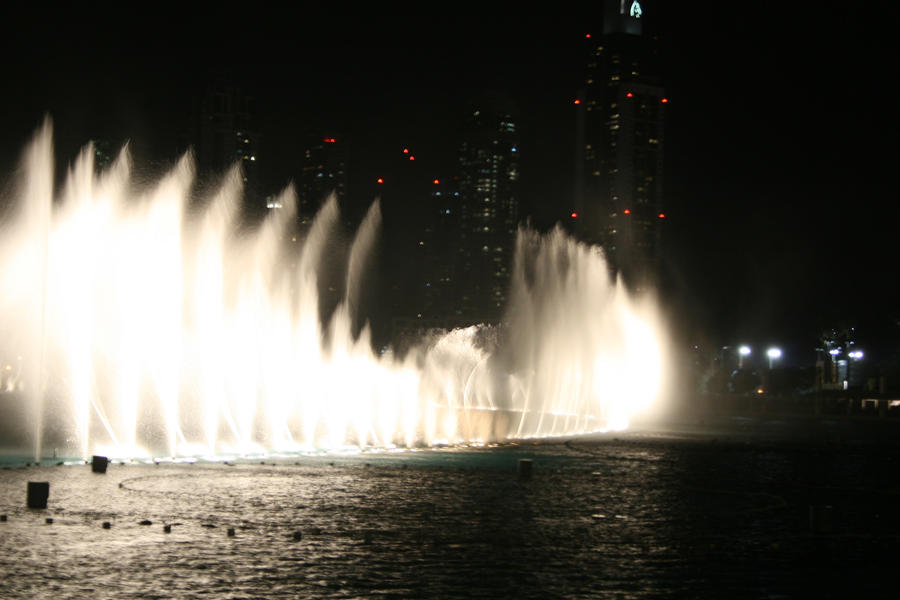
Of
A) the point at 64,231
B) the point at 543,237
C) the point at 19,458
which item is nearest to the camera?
the point at 19,458

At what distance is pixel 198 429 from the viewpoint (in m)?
39.2

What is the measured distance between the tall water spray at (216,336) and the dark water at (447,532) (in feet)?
28.6

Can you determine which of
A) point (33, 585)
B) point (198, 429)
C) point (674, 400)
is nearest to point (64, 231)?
point (198, 429)

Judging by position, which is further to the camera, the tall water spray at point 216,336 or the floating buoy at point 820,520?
the tall water spray at point 216,336

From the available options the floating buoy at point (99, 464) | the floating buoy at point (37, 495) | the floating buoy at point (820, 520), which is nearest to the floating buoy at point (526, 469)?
the floating buoy at point (820, 520)

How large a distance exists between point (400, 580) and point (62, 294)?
80.7 feet

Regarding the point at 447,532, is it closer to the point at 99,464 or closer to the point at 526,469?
the point at 526,469

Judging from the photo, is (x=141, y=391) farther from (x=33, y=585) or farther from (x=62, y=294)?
(x=33, y=585)

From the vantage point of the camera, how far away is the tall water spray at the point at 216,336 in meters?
34.2

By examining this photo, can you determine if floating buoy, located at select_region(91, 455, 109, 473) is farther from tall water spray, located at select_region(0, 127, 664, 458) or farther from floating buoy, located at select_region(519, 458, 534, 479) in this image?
floating buoy, located at select_region(519, 458, 534, 479)

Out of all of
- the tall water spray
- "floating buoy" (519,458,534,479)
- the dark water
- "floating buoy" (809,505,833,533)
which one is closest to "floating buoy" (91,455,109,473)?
the dark water

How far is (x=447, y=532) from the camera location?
1680 cm

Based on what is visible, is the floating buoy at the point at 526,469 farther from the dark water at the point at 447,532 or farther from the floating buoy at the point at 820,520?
the floating buoy at the point at 820,520

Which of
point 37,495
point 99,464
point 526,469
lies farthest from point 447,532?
point 99,464
